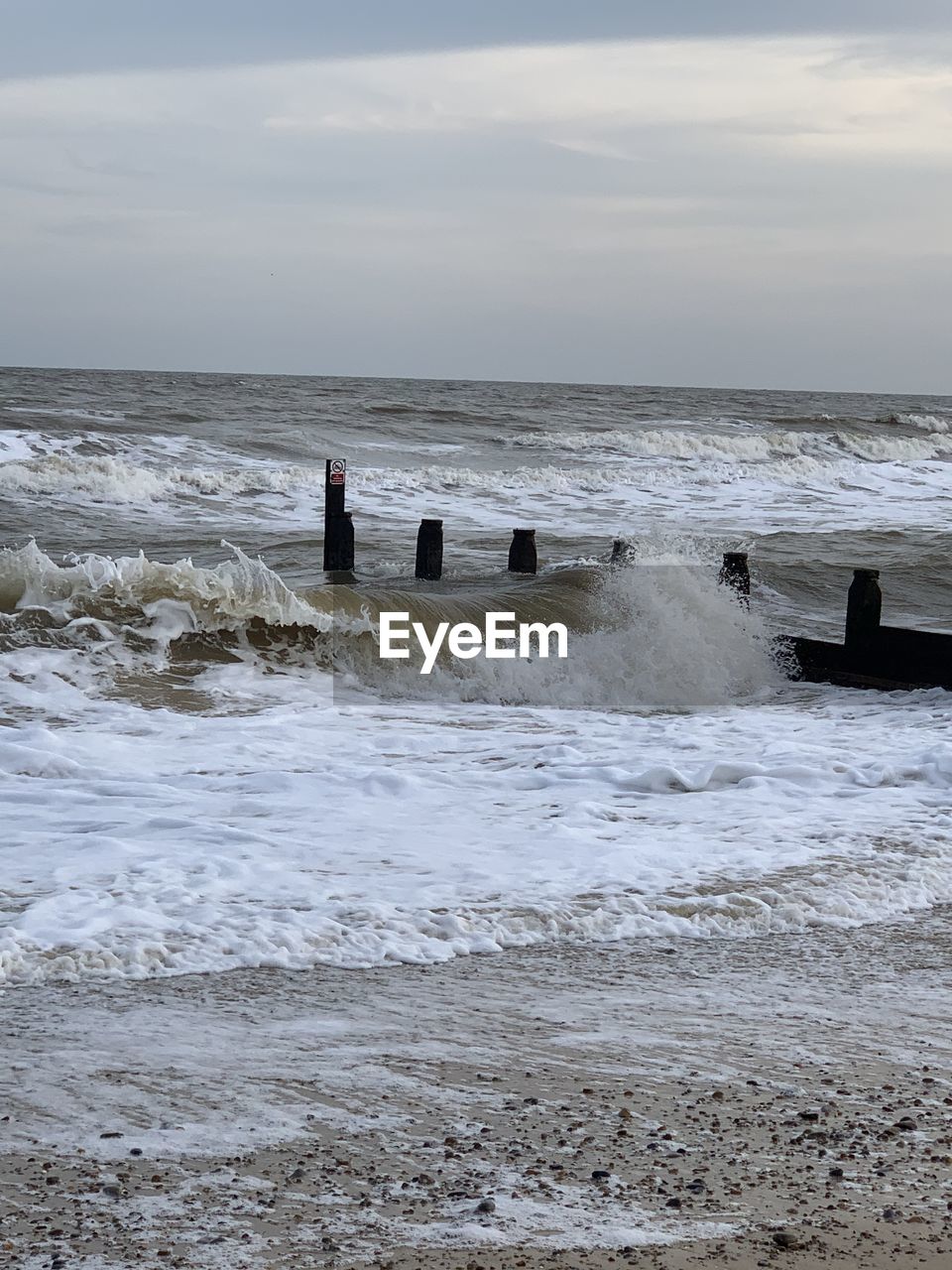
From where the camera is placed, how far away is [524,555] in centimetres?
1430

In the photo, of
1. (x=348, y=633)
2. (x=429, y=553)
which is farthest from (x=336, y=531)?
(x=348, y=633)

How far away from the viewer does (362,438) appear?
3172 cm

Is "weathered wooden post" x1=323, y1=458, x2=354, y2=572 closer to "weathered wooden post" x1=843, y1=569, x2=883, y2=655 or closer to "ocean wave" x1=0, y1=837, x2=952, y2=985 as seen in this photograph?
"weathered wooden post" x1=843, y1=569, x2=883, y2=655

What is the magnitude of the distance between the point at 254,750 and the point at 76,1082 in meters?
4.33

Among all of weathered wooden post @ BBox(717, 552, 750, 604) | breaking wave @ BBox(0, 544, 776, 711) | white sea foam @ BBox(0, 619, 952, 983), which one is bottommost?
white sea foam @ BBox(0, 619, 952, 983)

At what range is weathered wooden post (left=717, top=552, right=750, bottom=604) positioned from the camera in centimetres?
1212

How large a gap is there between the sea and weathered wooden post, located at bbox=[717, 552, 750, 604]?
5.4 inches

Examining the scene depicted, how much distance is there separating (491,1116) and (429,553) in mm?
10553

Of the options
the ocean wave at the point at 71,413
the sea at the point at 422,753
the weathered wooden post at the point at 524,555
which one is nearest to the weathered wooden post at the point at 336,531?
the sea at the point at 422,753

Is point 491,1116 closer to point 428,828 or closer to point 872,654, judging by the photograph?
point 428,828

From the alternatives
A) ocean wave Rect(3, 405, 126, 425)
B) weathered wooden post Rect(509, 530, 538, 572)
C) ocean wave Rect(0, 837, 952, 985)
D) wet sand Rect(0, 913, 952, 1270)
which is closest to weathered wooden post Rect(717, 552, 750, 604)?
weathered wooden post Rect(509, 530, 538, 572)

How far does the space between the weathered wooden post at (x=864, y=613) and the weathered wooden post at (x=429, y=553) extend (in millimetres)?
4568

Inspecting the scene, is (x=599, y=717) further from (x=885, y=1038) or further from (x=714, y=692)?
(x=885, y=1038)

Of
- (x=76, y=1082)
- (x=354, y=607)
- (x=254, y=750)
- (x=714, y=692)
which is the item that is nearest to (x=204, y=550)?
(x=354, y=607)
